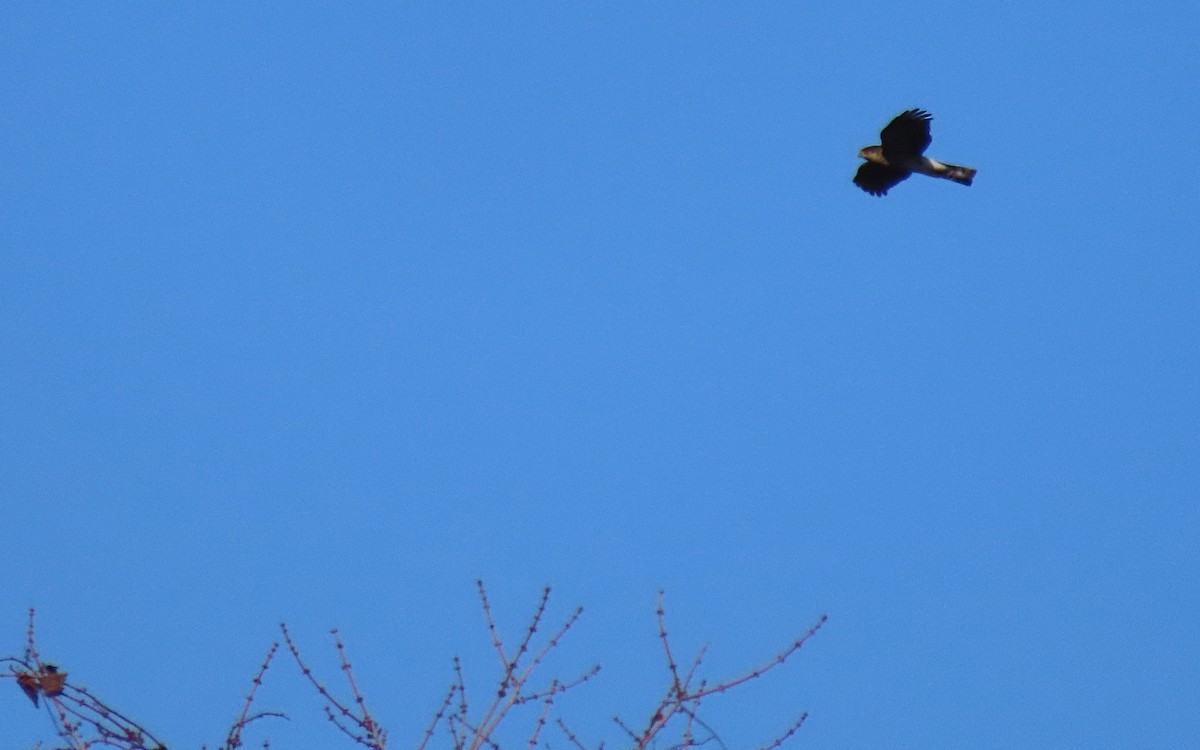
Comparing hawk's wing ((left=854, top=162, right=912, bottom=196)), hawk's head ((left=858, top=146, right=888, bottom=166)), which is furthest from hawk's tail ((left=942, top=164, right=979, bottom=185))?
hawk's head ((left=858, top=146, right=888, bottom=166))

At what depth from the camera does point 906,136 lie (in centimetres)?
1390

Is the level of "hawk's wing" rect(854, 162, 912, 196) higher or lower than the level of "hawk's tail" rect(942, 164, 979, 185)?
higher

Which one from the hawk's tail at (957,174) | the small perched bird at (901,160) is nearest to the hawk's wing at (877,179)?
the small perched bird at (901,160)

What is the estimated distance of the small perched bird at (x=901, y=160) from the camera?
45.4 feet

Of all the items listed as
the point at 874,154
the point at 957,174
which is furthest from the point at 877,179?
the point at 957,174

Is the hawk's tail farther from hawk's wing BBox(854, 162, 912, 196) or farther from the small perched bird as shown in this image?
hawk's wing BBox(854, 162, 912, 196)

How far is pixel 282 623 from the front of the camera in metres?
6.59

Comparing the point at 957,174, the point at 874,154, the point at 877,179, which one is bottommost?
the point at 957,174

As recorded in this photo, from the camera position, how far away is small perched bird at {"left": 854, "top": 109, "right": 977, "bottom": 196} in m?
13.8

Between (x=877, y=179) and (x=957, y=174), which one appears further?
(x=877, y=179)

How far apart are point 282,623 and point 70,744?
3.58ft

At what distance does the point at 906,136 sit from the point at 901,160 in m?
0.30

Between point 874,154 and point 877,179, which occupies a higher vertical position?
point 874,154

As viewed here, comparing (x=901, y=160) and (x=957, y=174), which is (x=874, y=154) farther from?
(x=957, y=174)
